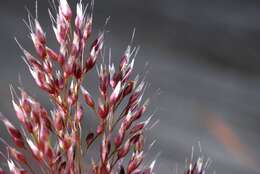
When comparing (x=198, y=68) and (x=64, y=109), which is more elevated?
(x=198, y=68)

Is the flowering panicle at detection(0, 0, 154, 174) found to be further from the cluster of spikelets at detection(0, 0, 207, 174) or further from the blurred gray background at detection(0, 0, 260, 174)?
the blurred gray background at detection(0, 0, 260, 174)

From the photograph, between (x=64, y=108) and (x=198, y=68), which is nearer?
(x=64, y=108)

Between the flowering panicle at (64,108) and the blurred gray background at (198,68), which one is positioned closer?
the flowering panicle at (64,108)

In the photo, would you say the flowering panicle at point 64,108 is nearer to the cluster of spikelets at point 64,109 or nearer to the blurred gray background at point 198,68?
the cluster of spikelets at point 64,109

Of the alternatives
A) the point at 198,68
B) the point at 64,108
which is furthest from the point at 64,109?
the point at 198,68

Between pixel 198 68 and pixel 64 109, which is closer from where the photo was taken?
pixel 64 109

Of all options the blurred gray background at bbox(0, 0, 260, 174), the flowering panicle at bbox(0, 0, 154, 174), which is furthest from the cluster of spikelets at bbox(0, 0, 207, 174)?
the blurred gray background at bbox(0, 0, 260, 174)

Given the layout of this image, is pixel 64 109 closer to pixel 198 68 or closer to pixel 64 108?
pixel 64 108

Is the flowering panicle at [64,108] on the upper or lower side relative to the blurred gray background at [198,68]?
lower

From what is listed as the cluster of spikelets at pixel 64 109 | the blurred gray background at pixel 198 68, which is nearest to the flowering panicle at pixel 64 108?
the cluster of spikelets at pixel 64 109
